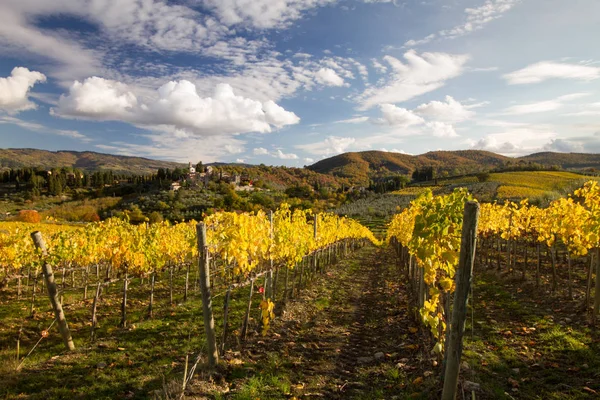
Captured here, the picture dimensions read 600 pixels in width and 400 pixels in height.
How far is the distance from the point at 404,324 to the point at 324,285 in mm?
5394

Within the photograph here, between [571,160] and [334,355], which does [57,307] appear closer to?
[334,355]

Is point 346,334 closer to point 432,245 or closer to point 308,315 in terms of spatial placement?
point 308,315

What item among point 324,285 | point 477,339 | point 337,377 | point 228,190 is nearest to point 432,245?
point 337,377

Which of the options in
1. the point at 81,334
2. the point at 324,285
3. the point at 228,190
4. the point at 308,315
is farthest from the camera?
the point at 228,190

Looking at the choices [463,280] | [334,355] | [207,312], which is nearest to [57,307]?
[207,312]

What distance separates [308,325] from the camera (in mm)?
7914

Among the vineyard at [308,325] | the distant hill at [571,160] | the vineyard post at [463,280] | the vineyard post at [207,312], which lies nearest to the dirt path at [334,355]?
the vineyard at [308,325]

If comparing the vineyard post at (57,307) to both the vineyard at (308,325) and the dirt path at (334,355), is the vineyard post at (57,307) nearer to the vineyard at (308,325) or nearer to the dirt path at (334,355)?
the vineyard at (308,325)

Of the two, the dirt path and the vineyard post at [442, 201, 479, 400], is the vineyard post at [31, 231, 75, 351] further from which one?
the vineyard post at [442, 201, 479, 400]

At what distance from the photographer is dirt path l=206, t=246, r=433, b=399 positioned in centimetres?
486

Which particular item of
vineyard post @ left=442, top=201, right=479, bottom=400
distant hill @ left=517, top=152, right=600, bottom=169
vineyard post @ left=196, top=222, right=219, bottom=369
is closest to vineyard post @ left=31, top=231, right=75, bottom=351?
vineyard post @ left=196, top=222, right=219, bottom=369

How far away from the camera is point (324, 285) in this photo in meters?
12.9

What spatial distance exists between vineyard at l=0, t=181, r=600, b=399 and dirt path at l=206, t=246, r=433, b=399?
0.03m

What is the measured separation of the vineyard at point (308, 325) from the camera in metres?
4.84
